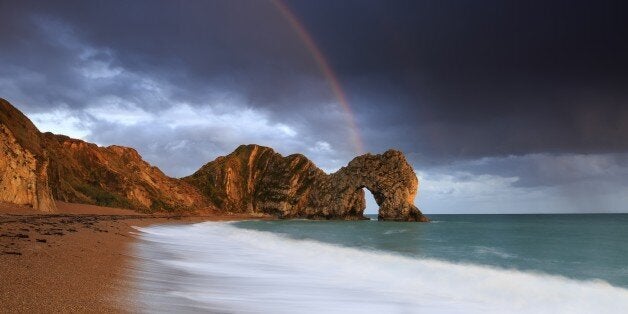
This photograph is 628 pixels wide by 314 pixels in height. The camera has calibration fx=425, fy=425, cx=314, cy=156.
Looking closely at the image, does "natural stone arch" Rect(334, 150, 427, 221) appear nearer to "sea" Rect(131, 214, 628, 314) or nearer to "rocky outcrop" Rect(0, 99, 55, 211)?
"rocky outcrop" Rect(0, 99, 55, 211)

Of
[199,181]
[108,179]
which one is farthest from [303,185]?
[108,179]

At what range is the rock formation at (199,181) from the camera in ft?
147

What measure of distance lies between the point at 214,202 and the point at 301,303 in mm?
146701

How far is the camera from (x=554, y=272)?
2045 cm

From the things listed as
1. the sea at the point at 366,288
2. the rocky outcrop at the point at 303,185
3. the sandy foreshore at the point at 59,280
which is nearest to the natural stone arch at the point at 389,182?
the rocky outcrop at the point at 303,185

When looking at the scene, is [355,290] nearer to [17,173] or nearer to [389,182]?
[17,173]

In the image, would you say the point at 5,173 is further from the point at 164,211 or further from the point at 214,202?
the point at 214,202

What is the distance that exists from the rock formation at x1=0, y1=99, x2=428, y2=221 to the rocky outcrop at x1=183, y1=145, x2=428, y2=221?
0.25 m

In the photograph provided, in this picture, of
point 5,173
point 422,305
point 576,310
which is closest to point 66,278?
point 422,305

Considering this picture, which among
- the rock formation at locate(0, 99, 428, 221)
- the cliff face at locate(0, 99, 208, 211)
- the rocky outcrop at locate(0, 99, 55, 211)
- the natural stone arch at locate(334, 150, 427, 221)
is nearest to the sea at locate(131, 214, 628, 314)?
the rocky outcrop at locate(0, 99, 55, 211)

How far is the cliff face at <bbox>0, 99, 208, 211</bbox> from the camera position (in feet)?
132

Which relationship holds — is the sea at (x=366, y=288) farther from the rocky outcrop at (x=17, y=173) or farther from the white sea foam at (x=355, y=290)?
the rocky outcrop at (x=17, y=173)

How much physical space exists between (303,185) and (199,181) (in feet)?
127

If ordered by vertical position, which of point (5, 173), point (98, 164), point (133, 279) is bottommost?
point (133, 279)
